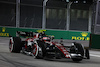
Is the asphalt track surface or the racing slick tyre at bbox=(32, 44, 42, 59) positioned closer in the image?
the asphalt track surface

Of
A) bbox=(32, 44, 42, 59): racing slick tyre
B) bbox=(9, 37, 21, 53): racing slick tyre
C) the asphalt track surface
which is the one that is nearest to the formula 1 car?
bbox=(32, 44, 42, 59): racing slick tyre

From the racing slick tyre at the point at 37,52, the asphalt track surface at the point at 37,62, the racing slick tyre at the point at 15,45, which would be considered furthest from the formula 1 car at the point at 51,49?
the racing slick tyre at the point at 15,45

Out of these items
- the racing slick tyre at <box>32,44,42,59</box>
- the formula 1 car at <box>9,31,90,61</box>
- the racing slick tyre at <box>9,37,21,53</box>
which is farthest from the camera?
the racing slick tyre at <box>9,37,21,53</box>

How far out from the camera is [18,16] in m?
27.5

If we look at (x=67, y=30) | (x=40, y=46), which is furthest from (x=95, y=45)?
(x=67, y=30)

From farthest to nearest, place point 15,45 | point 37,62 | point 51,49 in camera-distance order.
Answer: point 15,45 < point 51,49 < point 37,62

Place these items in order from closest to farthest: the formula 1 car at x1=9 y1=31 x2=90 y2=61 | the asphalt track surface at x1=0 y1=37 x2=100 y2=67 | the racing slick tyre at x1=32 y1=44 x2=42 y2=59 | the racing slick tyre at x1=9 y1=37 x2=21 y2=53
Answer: the asphalt track surface at x1=0 y1=37 x2=100 y2=67 → the formula 1 car at x1=9 y1=31 x2=90 y2=61 → the racing slick tyre at x1=32 y1=44 x2=42 y2=59 → the racing slick tyre at x1=9 y1=37 x2=21 y2=53

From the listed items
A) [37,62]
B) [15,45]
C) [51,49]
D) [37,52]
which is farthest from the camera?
[15,45]

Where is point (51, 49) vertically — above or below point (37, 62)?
above

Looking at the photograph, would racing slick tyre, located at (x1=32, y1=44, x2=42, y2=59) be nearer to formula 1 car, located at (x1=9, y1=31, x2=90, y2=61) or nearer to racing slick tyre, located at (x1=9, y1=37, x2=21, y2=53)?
formula 1 car, located at (x1=9, y1=31, x2=90, y2=61)

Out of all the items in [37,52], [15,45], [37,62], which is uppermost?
[15,45]

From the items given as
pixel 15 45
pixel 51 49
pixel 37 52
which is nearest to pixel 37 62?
pixel 37 52

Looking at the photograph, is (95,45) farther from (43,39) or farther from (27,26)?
(27,26)

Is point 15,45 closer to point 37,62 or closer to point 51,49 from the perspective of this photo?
point 51,49
